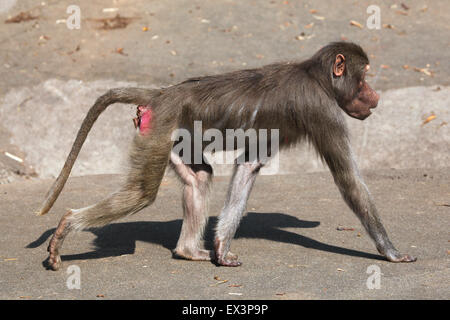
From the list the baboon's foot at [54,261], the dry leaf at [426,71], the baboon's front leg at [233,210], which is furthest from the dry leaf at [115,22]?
the baboon's foot at [54,261]

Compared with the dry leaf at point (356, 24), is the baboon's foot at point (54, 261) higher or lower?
lower

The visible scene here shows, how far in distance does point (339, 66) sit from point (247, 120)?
36.4 inches

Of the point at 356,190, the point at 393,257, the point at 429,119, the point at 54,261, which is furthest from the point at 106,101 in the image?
the point at 429,119

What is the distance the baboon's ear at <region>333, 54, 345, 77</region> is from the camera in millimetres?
6105

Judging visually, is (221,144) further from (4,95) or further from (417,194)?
(4,95)

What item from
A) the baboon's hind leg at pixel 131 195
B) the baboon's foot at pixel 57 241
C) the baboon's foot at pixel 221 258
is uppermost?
the baboon's hind leg at pixel 131 195

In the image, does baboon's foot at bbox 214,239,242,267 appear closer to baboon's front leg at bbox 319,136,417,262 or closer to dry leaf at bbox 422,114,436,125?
baboon's front leg at bbox 319,136,417,262

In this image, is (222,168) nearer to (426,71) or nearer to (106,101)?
(106,101)

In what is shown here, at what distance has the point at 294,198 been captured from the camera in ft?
27.6

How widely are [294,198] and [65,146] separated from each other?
3.71 metres

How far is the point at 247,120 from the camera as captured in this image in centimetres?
602

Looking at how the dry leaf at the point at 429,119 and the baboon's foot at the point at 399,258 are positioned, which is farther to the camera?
the dry leaf at the point at 429,119

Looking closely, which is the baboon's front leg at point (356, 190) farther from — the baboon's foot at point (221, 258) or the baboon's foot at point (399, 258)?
the baboon's foot at point (221, 258)

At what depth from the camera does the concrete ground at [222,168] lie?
5727 millimetres
